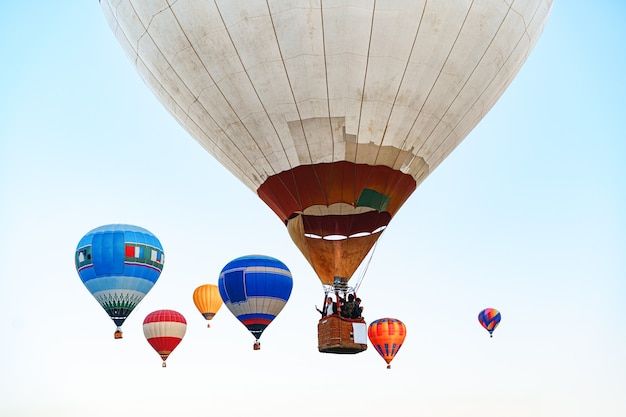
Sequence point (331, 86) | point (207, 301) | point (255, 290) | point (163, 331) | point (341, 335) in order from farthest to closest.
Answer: point (207, 301), point (163, 331), point (255, 290), point (341, 335), point (331, 86)

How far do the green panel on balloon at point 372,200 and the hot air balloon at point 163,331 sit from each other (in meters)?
12.1

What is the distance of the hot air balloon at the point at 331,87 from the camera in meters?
8.15

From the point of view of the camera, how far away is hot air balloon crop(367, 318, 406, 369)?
65.3ft

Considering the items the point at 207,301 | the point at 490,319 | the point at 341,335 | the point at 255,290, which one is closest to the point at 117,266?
the point at 255,290

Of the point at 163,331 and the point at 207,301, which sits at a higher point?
the point at 207,301

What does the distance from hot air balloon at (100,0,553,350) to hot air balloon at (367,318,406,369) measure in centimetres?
1064

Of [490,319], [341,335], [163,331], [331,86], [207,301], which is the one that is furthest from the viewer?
[490,319]

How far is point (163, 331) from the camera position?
1988 cm

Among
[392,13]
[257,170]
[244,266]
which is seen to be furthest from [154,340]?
[392,13]

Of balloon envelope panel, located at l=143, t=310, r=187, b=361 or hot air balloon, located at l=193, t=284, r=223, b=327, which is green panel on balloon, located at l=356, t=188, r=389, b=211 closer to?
balloon envelope panel, located at l=143, t=310, r=187, b=361

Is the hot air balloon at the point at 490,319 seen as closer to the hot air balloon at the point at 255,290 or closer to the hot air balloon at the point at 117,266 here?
the hot air balloon at the point at 255,290

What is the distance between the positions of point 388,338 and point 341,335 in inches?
445

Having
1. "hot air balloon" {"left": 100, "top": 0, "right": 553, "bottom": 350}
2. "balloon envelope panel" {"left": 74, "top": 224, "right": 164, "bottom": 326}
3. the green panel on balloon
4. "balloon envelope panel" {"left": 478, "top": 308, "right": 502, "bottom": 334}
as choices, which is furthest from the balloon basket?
"balloon envelope panel" {"left": 478, "top": 308, "right": 502, "bottom": 334}

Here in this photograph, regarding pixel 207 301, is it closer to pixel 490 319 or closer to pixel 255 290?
pixel 255 290
